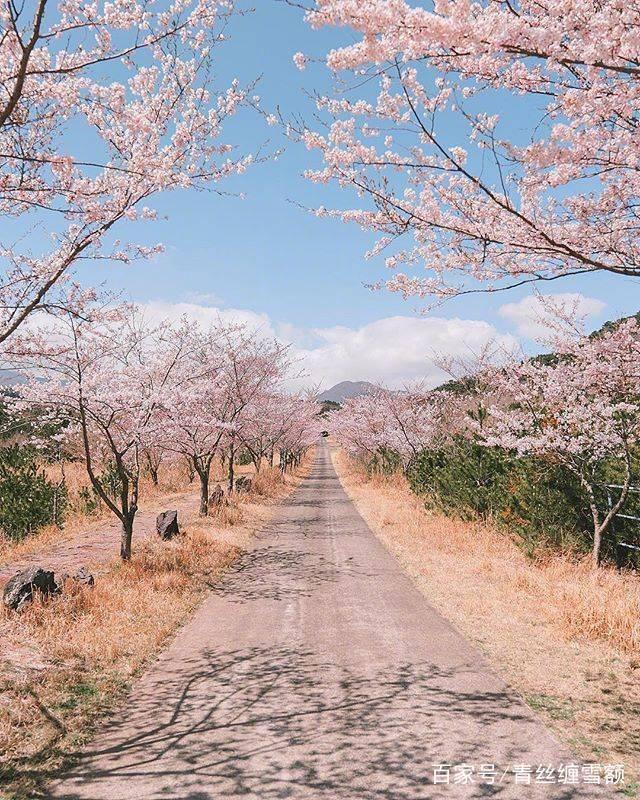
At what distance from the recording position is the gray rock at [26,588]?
7.16 metres

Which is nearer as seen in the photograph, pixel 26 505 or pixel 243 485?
pixel 26 505

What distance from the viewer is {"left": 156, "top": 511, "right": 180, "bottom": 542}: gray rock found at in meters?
→ 12.9

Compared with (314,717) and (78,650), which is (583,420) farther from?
(78,650)

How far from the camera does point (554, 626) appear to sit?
734cm

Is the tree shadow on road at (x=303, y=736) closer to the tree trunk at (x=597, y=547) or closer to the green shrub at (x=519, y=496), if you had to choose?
the tree trunk at (x=597, y=547)

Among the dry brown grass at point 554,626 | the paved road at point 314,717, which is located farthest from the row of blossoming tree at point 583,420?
the paved road at point 314,717

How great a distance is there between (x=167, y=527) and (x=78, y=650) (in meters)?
6.74

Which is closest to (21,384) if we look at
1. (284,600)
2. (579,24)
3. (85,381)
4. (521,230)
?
(85,381)

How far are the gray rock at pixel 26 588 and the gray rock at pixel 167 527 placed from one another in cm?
511

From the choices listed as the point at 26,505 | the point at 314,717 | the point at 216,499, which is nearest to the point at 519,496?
the point at 314,717

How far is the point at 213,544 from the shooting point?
12.5 m

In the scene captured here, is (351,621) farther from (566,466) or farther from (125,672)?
(566,466)

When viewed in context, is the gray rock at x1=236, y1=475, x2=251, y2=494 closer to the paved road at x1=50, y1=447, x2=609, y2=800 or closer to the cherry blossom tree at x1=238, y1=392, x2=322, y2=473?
the cherry blossom tree at x1=238, y1=392, x2=322, y2=473

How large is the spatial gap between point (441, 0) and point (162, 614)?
814 cm
